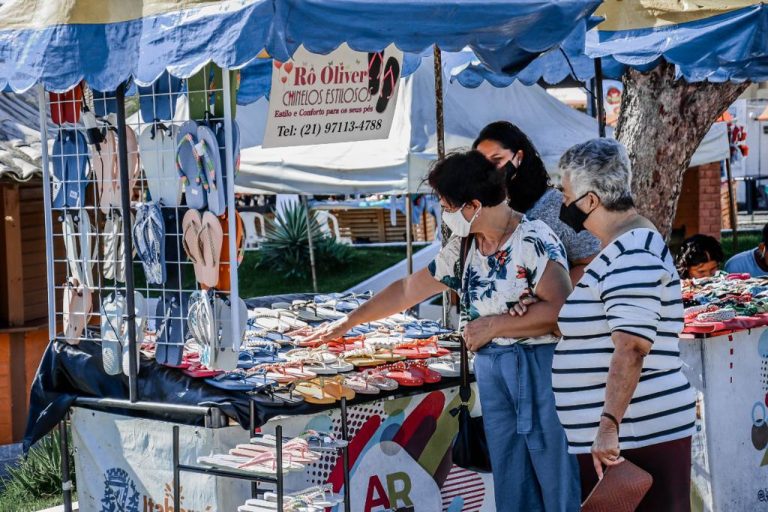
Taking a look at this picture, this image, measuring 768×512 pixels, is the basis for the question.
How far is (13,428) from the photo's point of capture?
359 inches

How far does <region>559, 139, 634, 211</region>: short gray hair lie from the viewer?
3.65 metres

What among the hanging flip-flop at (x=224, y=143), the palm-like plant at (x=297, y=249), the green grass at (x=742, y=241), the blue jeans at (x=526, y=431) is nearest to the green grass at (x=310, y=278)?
the palm-like plant at (x=297, y=249)

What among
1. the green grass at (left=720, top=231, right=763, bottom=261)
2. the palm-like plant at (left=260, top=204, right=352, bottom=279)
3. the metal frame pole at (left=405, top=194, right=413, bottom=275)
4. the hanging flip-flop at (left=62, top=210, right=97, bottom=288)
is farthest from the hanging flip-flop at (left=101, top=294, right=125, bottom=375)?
the green grass at (left=720, top=231, right=763, bottom=261)

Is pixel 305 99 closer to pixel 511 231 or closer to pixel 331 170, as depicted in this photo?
pixel 511 231

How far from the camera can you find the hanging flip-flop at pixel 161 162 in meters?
4.59

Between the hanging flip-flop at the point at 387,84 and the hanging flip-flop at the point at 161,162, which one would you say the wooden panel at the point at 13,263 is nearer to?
the hanging flip-flop at the point at 387,84

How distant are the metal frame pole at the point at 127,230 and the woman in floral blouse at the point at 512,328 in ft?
4.39

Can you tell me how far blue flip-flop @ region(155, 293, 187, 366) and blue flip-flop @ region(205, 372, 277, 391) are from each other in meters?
0.19

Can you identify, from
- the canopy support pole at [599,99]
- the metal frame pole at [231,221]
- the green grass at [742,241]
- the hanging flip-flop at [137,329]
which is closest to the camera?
the metal frame pole at [231,221]

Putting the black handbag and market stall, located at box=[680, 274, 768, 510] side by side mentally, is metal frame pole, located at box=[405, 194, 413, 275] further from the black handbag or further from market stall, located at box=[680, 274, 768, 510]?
the black handbag

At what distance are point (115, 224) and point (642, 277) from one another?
2.43m

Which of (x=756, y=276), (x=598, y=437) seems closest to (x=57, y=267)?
(x=756, y=276)

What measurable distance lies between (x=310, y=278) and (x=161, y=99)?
43.8ft

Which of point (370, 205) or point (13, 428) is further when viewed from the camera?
point (370, 205)
